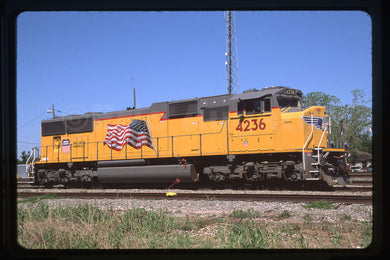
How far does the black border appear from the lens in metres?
2.47

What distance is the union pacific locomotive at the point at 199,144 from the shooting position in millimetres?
12203

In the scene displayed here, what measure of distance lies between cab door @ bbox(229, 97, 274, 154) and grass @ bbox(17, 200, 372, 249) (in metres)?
5.88

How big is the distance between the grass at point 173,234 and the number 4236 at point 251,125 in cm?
605

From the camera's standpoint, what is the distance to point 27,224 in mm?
5508

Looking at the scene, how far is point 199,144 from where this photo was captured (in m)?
13.9

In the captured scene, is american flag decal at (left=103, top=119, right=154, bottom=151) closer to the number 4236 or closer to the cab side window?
the number 4236

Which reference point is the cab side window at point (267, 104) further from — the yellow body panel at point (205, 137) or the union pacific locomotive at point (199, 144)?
the yellow body panel at point (205, 137)

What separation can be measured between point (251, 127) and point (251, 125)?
0.07 meters

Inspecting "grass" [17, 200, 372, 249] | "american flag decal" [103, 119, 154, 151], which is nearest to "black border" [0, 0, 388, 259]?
"grass" [17, 200, 372, 249]
